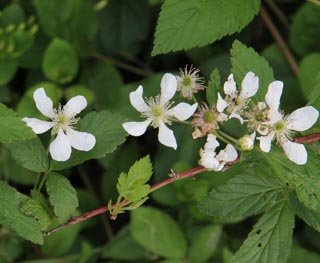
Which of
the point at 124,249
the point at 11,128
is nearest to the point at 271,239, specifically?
the point at 11,128

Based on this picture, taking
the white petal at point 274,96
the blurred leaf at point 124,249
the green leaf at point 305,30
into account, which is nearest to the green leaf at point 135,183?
the white petal at point 274,96

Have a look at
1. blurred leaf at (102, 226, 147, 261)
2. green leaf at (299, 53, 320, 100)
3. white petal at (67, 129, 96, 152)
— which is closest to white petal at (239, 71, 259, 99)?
white petal at (67, 129, 96, 152)

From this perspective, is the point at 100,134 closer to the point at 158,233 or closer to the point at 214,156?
the point at 214,156

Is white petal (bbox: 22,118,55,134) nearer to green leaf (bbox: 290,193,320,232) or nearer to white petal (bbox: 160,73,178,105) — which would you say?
white petal (bbox: 160,73,178,105)

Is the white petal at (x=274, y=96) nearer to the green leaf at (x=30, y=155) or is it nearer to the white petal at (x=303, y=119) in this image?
the white petal at (x=303, y=119)

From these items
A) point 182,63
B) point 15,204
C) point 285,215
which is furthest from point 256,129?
point 182,63

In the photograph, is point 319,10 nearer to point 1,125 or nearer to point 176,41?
point 176,41
